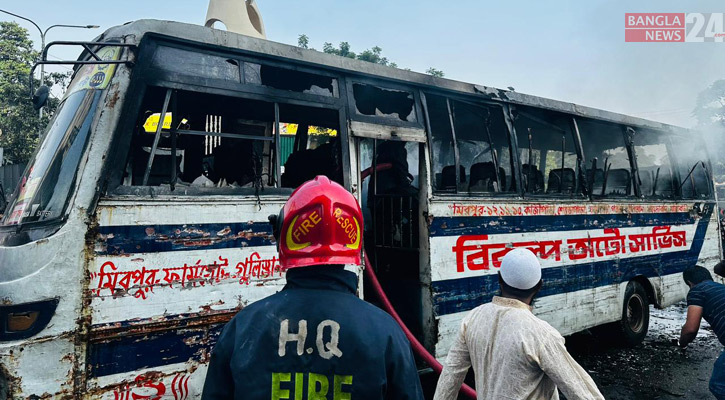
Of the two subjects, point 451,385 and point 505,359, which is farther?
point 451,385

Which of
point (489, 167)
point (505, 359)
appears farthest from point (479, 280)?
point (505, 359)

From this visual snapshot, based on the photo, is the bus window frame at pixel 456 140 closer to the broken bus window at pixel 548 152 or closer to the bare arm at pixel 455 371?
the broken bus window at pixel 548 152

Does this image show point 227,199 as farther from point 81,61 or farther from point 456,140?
point 456,140

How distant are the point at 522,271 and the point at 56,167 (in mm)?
2846

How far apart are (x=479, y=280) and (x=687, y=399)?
8.43ft

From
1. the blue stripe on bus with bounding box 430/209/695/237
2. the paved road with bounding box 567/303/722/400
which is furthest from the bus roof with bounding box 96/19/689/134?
the paved road with bounding box 567/303/722/400

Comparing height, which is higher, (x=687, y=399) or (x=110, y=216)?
(x=110, y=216)

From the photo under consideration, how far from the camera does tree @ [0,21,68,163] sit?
18.4 metres

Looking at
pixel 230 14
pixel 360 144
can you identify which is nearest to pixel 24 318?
pixel 360 144

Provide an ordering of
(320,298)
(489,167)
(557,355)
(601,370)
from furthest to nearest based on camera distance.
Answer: (601,370) < (489,167) < (557,355) < (320,298)

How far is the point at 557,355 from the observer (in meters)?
2.06

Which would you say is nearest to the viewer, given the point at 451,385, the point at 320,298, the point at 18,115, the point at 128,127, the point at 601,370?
the point at 320,298

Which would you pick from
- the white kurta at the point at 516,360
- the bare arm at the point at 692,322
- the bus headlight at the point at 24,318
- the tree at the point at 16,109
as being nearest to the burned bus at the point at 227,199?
the bus headlight at the point at 24,318

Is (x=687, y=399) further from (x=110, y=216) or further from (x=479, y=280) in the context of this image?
(x=110, y=216)
